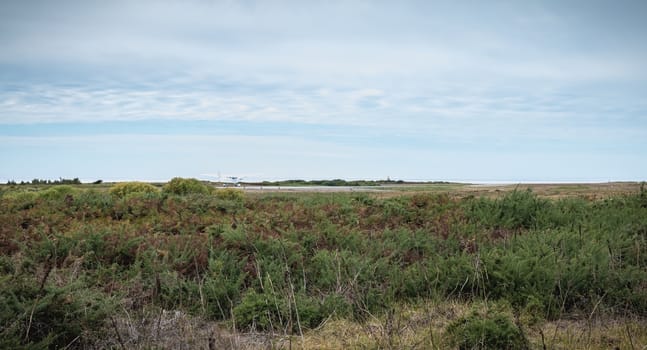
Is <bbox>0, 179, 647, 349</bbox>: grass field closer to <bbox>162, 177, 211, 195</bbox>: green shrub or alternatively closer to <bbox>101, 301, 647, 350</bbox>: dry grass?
<bbox>101, 301, 647, 350</bbox>: dry grass

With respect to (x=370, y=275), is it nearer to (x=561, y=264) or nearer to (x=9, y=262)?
(x=561, y=264)

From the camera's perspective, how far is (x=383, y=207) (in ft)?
42.4

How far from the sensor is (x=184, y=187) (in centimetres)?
1709

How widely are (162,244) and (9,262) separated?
2148 mm

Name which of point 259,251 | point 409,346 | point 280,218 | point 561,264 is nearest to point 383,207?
point 280,218

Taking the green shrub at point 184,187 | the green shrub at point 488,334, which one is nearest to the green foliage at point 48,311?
the green shrub at point 488,334

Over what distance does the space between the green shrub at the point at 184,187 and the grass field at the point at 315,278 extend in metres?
4.84

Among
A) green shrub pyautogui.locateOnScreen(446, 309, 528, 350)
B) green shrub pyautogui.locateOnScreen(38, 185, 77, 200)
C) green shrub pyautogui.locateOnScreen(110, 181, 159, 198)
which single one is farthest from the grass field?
green shrub pyautogui.locateOnScreen(110, 181, 159, 198)

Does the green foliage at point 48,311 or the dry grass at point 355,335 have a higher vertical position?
the green foliage at point 48,311

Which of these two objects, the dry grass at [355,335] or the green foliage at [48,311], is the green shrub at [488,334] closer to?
the dry grass at [355,335]

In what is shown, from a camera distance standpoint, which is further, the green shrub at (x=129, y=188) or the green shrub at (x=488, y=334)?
the green shrub at (x=129, y=188)

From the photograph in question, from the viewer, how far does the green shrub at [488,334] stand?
5082 mm

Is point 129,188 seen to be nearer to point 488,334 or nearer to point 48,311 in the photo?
point 48,311

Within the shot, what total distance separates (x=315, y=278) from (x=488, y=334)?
3171 millimetres
